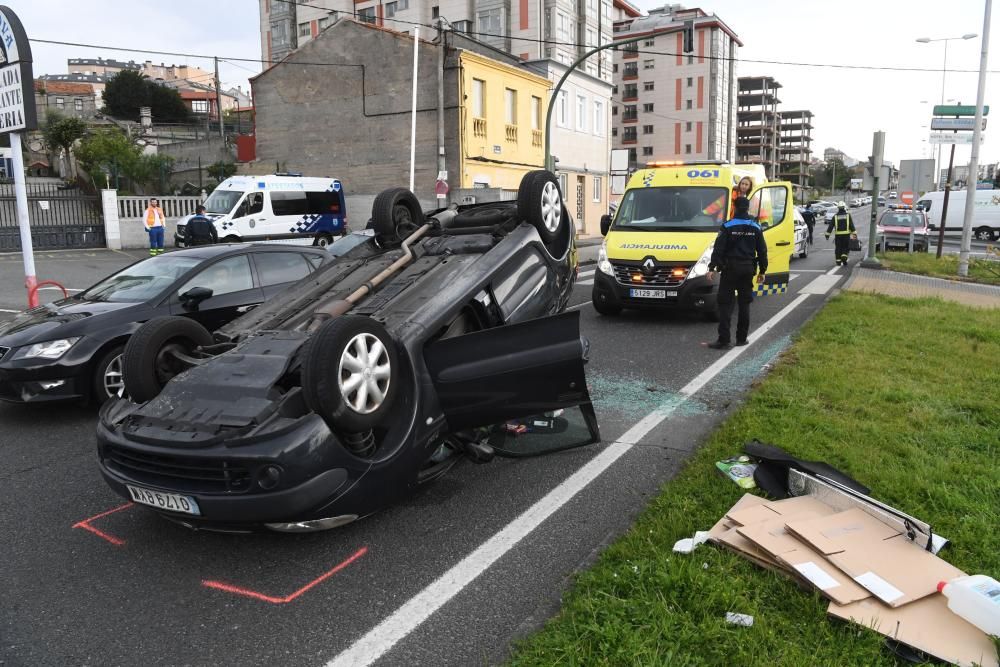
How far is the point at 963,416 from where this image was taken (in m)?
5.51

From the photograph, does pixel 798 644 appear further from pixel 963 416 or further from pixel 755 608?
pixel 963 416

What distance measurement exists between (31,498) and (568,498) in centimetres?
331

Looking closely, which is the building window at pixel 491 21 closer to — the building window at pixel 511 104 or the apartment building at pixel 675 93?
the building window at pixel 511 104

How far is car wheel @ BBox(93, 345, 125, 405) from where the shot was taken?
236 inches

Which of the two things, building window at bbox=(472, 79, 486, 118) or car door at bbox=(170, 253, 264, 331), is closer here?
car door at bbox=(170, 253, 264, 331)

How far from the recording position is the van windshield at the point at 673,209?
1034 cm

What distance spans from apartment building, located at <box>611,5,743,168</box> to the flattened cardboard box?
73447 millimetres

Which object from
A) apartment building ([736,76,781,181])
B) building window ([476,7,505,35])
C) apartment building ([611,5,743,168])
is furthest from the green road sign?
apartment building ([736,76,781,181])

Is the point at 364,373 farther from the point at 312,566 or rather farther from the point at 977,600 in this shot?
the point at 977,600

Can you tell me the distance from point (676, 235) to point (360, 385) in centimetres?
735

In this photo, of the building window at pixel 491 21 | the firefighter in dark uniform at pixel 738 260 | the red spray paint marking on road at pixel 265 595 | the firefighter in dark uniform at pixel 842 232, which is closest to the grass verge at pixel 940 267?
the firefighter in dark uniform at pixel 842 232

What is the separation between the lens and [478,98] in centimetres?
2933

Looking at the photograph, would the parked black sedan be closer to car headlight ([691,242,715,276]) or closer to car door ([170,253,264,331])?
car door ([170,253,264,331])

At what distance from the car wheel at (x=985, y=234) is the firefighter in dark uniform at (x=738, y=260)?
35.1 metres
